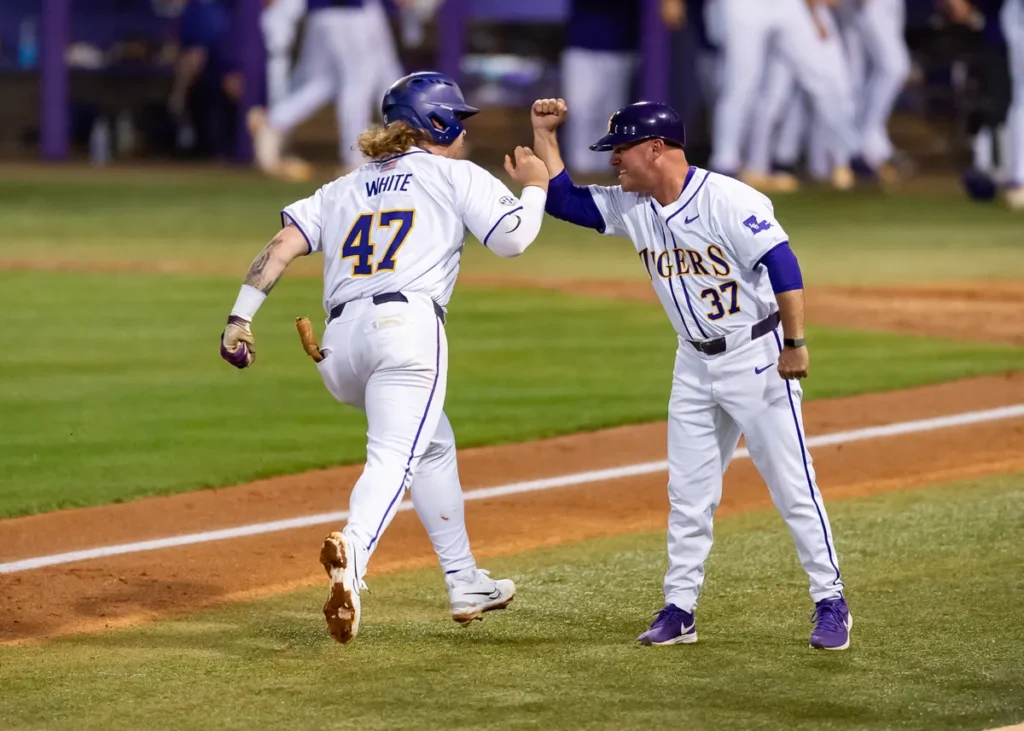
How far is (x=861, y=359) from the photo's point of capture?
36.0 feet

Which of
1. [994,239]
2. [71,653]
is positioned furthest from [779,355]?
[994,239]

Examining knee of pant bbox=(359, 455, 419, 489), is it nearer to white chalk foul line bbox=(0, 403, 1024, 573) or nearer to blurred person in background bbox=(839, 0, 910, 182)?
white chalk foul line bbox=(0, 403, 1024, 573)

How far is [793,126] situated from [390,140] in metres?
15.1

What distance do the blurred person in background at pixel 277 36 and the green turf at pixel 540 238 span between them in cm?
153

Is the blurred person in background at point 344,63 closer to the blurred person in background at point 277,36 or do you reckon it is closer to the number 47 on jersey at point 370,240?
the blurred person in background at point 277,36

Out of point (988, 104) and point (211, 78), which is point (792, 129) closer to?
point (988, 104)

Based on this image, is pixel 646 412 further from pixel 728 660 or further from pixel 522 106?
pixel 522 106

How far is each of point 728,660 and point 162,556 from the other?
240cm

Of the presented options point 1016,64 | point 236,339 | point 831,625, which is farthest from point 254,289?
point 1016,64

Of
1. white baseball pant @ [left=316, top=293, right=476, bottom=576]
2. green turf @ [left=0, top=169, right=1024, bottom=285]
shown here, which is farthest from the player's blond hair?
green turf @ [left=0, top=169, right=1024, bottom=285]

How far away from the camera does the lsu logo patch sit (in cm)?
509

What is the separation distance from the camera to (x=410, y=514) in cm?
746

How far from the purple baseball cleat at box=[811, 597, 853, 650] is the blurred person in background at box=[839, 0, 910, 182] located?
1444 centimetres

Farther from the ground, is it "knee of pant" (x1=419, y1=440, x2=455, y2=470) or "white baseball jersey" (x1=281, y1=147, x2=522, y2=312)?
"white baseball jersey" (x1=281, y1=147, x2=522, y2=312)
